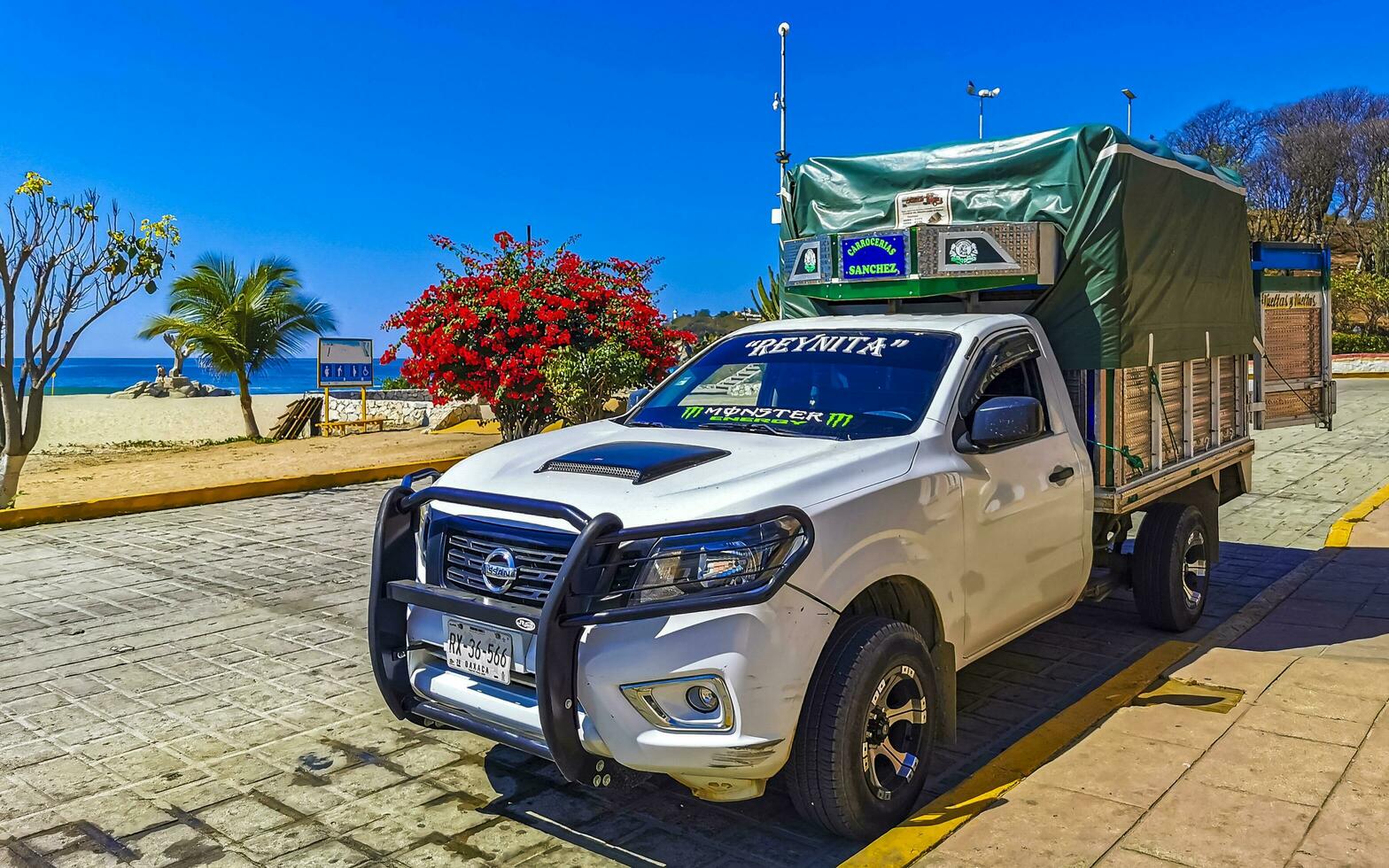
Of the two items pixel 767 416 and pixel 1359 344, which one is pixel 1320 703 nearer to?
pixel 767 416

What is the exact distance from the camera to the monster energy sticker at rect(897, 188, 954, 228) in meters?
6.35

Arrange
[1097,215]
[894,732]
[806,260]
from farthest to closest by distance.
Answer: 1. [806,260]
2. [1097,215]
3. [894,732]

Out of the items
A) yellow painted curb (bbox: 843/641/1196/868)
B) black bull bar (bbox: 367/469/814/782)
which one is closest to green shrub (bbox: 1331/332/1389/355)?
yellow painted curb (bbox: 843/641/1196/868)

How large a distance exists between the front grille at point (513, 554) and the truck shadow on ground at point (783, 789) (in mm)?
881

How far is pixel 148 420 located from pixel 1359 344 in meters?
45.2

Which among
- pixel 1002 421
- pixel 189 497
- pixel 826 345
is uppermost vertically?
pixel 826 345

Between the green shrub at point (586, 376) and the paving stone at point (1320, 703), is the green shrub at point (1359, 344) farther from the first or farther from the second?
the paving stone at point (1320, 703)

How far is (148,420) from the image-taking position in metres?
34.5

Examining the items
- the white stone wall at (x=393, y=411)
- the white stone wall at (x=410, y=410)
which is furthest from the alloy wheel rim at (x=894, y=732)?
the white stone wall at (x=393, y=411)

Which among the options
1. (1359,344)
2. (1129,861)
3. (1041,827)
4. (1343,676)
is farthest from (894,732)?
(1359,344)

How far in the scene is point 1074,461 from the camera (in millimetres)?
5352

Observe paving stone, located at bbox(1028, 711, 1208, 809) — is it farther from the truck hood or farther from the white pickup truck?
the truck hood

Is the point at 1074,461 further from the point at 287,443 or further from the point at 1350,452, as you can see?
the point at 287,443

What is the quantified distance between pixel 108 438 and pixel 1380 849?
31271 millimetres
